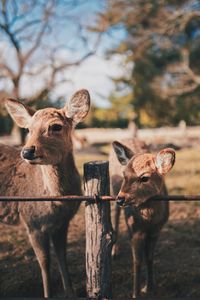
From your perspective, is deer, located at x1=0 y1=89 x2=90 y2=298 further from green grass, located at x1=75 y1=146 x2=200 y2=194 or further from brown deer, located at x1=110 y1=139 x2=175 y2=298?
green grass, located at x1=75 y1=146 x2=200 y2=194

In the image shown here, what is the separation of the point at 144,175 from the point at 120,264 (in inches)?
82.2

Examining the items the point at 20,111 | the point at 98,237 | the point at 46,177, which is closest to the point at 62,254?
the point at 46,177

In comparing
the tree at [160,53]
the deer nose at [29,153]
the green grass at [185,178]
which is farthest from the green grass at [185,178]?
the tree at [160,53]

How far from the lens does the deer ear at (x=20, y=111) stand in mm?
3580

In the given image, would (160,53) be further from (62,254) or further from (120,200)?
(120,200)

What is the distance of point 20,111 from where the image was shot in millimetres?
3615

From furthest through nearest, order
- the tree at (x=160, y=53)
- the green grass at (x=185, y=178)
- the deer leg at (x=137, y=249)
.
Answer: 1. the tree at (x=160, y=53)
2. the green grass at (x=185, y=178)
3. the deer leg at (x=137, y=249)

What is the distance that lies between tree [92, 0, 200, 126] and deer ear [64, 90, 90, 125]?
629 inches

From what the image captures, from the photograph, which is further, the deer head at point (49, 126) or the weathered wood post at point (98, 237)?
the deer head at point (49, 126)

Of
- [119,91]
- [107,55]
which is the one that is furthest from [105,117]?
[107,55]

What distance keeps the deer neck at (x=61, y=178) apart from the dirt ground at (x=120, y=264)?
1.37m

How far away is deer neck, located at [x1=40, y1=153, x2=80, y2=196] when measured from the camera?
3.49 meters

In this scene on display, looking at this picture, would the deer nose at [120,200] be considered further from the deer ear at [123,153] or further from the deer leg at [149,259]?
the deer leg at [149,259]

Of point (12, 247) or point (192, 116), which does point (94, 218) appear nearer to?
point (12, 247)
